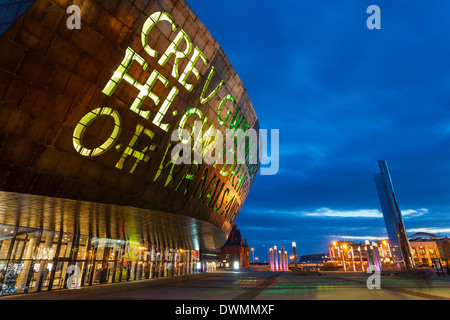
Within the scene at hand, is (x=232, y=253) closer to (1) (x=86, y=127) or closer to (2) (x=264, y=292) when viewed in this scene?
(2) (x=264, y=292)

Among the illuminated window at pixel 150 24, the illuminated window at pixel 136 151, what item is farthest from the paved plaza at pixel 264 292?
the illuminated window at pixel 150 24

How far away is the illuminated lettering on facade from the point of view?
1309 cm

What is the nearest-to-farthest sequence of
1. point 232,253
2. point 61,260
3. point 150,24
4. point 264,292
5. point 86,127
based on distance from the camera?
point 86,127 → point 150,24 → point 264,292 → point 61,260 → point 232,253

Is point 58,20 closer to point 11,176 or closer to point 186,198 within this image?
point 11,176

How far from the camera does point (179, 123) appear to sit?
17.1 meters

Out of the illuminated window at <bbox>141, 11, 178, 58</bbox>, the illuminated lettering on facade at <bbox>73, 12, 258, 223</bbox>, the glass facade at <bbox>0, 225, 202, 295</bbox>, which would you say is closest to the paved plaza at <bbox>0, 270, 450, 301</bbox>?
the glass facade at <bbox>0, 225, 202, 295</bbox>

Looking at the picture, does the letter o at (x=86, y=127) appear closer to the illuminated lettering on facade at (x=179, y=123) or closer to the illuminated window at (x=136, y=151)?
the illuminated lettering on facade at (x=179, y=123)

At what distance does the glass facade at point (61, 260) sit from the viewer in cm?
2088

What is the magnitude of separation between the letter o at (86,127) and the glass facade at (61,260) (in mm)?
15059

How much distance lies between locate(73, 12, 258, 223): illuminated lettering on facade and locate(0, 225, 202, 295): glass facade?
15085 millimetres

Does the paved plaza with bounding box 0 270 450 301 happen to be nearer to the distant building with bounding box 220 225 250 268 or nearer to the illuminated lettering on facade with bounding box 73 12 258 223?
the illuminated lettering on facade with bounding box 73 12 258 223

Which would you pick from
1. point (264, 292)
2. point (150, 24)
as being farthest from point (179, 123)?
point (264, 292)

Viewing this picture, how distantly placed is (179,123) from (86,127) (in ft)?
19.5
